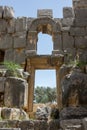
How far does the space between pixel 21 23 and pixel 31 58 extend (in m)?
2.25

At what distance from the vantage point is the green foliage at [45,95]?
36.5m

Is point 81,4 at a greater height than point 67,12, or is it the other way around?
point 81,4

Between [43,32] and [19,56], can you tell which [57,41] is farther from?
[19,56]

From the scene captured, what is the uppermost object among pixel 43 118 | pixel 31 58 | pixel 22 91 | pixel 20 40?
pixel 20 40

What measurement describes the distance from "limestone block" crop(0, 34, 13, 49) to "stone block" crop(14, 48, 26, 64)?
516 millimetres

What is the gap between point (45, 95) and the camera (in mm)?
38594

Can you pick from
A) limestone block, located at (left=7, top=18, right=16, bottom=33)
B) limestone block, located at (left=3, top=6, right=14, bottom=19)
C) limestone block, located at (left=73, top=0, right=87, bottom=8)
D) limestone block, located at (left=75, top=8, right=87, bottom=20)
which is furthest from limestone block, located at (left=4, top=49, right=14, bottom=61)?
limestone block, located at (left=73, top=0, right=87, bottom=8)

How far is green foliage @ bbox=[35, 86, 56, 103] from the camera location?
3649 centimetres

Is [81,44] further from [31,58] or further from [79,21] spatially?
[31,58]

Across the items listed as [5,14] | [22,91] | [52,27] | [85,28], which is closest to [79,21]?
[85,28]

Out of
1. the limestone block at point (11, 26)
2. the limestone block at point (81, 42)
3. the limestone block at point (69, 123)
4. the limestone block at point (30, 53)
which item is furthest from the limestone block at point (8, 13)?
the limestone block at point (69, 123)

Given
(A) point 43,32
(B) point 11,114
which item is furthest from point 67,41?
(B) point 11,114

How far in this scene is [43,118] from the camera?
7.41 meters

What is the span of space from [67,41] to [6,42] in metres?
3.27
